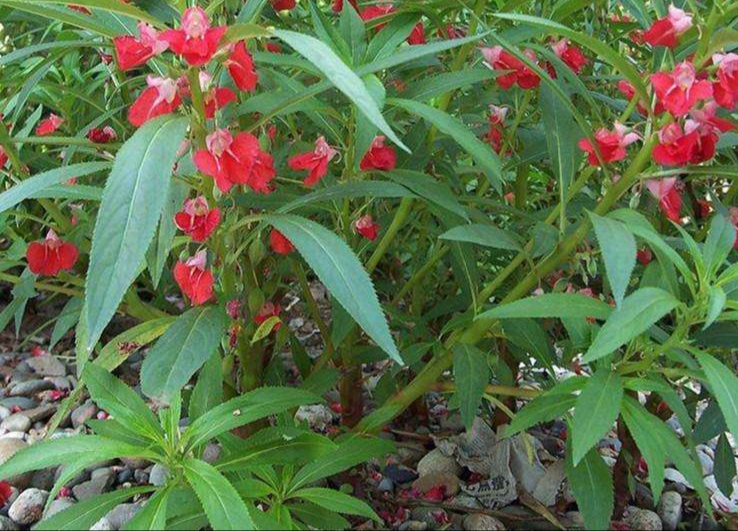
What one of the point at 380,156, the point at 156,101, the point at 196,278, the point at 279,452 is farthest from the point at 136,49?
the point at 279,452

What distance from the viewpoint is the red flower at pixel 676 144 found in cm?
100

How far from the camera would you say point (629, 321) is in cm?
86

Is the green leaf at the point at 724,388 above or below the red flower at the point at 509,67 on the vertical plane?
below

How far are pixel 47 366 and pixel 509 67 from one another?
1.40 metres

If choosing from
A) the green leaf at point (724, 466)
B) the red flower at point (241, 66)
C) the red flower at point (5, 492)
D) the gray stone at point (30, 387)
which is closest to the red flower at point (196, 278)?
the red flower at point (241, 66)

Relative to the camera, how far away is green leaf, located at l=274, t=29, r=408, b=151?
0.71m

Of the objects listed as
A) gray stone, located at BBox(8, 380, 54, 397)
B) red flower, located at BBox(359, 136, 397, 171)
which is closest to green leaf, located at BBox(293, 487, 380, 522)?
red flower, located at BBox(359, 136, 397, 171)

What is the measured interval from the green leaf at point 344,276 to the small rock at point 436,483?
705mm

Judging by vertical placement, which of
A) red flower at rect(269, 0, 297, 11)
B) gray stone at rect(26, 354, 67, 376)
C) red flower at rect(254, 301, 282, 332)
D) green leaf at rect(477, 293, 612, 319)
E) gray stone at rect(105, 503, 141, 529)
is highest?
red flower at rect(269, 0, 297, 11)

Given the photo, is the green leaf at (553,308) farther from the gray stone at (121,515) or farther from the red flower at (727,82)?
the gray stone at (121,515)

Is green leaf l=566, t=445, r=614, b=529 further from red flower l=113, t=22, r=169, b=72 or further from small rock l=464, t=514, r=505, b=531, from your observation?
red flower l=113, t=22, r=169, b=72

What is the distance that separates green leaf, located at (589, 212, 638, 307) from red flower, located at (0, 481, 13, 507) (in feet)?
3.64

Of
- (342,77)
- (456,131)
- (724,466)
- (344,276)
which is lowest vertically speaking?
(724,466)

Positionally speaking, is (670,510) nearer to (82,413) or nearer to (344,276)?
(344,276)
